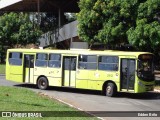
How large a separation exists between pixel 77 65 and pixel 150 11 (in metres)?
5.57

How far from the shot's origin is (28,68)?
25.4 metres

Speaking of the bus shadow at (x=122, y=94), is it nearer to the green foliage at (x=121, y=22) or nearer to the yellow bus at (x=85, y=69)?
the yellow bus at (x=85, y=69)

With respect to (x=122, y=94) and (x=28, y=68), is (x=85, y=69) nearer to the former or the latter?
(x=122, y=94)

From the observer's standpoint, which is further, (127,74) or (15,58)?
(15,58)

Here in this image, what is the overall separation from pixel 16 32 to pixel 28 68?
84.1 feet

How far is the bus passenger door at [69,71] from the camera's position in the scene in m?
23.4

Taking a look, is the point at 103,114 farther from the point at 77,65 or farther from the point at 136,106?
the point at 77,65

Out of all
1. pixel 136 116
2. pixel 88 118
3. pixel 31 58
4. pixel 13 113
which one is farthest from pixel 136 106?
pixel 31 58

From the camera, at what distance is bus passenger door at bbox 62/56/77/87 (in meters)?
23.4

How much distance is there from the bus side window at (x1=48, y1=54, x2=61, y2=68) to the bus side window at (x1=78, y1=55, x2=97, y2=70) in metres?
1.40

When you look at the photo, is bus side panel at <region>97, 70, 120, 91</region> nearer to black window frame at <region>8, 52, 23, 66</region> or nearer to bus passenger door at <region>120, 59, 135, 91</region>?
bus passenger door at <region>120, 59, 135, 91</region>

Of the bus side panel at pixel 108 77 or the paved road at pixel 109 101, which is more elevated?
the bus side panel at pixel 108 77

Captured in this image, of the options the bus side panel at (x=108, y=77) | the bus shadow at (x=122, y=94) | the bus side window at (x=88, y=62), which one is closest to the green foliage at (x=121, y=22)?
the bus shadow at (x=122, y=94)

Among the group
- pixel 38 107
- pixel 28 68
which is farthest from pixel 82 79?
pixel 38 107
